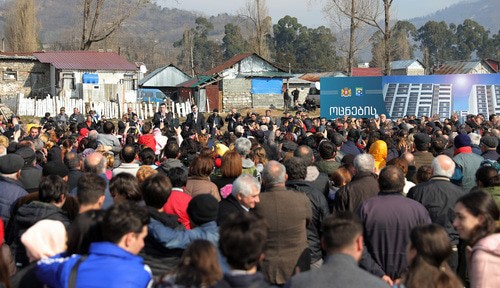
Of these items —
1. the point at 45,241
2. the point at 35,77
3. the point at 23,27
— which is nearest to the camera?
the point at 45,241

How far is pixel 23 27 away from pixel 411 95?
46.2 metres

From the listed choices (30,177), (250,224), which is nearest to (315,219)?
(250,224)

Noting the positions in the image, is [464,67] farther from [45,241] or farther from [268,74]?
[45,241]

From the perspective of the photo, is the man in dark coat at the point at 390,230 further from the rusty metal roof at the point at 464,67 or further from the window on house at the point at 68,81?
the rusty metal roof at the point at 464,67

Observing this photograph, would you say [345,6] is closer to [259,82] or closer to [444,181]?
[259,82]

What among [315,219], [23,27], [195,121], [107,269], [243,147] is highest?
[23,27]

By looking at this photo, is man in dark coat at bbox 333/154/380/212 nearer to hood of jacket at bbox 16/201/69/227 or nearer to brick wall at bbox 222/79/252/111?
hood of jacket at bbox 16/201/69/227

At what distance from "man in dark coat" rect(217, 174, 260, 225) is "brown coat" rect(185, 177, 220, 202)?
127 centimetres

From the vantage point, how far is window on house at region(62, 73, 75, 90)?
144 feet

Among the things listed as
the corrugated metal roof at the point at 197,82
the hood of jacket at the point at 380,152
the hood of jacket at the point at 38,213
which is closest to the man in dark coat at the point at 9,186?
the hood of jacket at the point at 38,213

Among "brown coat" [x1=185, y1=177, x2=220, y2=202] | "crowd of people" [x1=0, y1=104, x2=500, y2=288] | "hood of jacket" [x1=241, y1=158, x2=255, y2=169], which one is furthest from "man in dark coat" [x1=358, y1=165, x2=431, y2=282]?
"hood of jacket" [x1=241, y1=158, x2=255, y2=169]

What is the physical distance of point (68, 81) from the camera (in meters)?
44.2

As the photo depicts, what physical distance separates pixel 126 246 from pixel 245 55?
45090 millimetres

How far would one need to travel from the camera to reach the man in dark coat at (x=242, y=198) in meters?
6.29
